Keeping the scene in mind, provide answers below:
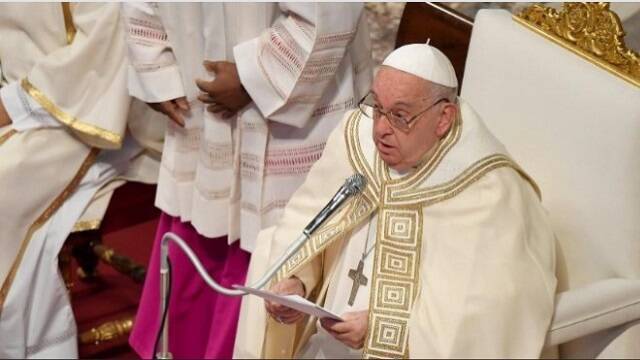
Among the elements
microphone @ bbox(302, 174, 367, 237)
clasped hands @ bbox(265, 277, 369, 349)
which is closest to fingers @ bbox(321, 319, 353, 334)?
clasped hands @ bbox(265, 277, 369, 349)

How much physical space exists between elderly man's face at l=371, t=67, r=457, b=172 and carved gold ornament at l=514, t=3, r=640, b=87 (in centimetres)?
51

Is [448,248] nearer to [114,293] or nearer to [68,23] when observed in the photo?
[68,23]

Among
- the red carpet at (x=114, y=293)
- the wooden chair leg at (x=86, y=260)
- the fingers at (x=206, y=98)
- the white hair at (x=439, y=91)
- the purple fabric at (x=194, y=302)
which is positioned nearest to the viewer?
the white hair at (x=439, y=91)

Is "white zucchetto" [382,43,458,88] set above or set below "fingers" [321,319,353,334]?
above

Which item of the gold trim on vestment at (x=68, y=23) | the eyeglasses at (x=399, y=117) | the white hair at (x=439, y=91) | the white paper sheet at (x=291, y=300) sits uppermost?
the white hair at (x=439, y=91)

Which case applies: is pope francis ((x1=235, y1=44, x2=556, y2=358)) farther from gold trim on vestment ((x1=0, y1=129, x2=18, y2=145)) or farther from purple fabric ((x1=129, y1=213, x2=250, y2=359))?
gold trim on vestment ((x1=0, y1=129, x2=18, y2=145))

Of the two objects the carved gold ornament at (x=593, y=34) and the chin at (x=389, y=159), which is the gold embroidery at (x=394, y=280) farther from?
the carved gold ornament at (x=593, y=34)

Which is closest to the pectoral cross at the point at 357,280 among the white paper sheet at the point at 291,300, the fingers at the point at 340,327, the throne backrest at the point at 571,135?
the fingers at the point at 340,327

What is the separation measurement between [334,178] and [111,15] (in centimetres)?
117

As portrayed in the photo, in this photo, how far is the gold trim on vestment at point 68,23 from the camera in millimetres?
3593

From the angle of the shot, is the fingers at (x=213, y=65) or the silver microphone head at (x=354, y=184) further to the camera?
the fingers at (x=213, y=65)

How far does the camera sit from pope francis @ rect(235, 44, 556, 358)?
95.7 inches

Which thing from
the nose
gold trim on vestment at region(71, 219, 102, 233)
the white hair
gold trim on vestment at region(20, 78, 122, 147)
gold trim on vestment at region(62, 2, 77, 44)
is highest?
the white hair

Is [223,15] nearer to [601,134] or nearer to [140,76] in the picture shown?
[140,76]
